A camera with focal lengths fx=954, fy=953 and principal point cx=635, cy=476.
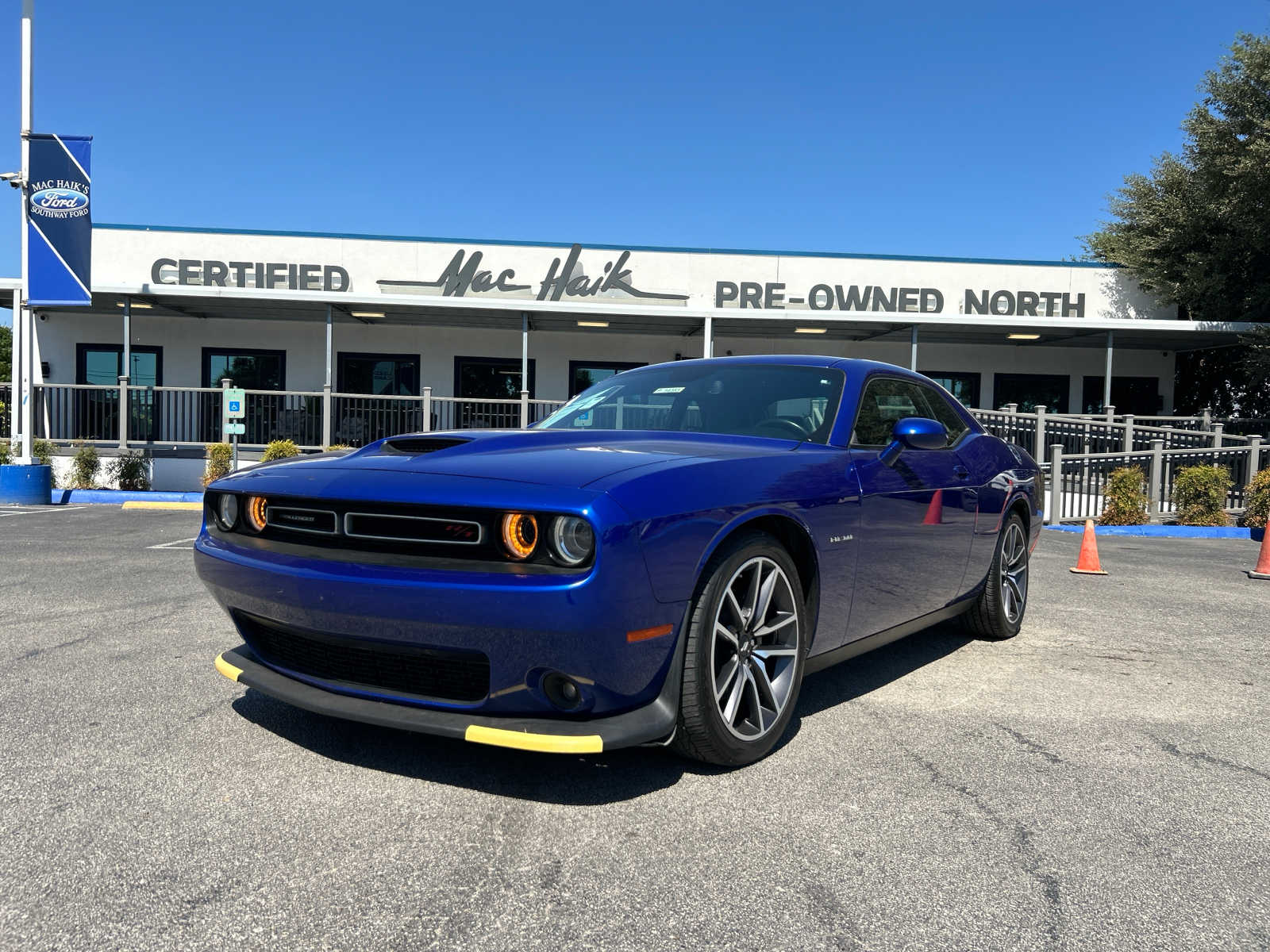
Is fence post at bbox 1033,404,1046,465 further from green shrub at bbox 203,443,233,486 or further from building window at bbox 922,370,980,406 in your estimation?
green shrub at bbox 203,443,233,486

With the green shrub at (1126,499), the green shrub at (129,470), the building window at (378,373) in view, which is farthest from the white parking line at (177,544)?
the building window at (378,373)

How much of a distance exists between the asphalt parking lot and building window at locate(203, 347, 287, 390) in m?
16.4

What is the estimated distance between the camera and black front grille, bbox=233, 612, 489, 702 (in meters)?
2.64

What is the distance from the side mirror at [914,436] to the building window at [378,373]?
1710cm

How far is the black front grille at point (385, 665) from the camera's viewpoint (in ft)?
8.68

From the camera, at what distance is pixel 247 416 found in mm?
16516

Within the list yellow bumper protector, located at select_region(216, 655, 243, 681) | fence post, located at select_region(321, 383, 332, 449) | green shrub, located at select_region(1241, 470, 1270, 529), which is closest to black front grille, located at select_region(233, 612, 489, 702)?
yellow bumper protector, located at select_region(216, 655, 243, 681)

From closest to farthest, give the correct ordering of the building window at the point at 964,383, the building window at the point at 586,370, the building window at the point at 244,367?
the building window at the point at 244,367 → the building window at the point at 586,370 → the building window at the point at 964,383

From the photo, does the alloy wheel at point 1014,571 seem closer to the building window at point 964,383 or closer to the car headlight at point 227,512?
the car headlight at point 227,512

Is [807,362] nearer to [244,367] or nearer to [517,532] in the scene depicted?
[517,532]

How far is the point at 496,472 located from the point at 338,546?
1.71ft

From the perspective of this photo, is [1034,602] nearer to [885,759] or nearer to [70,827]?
[885,759]

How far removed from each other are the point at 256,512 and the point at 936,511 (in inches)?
106

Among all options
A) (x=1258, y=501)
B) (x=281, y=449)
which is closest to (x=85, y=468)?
(x=281, y=449)
